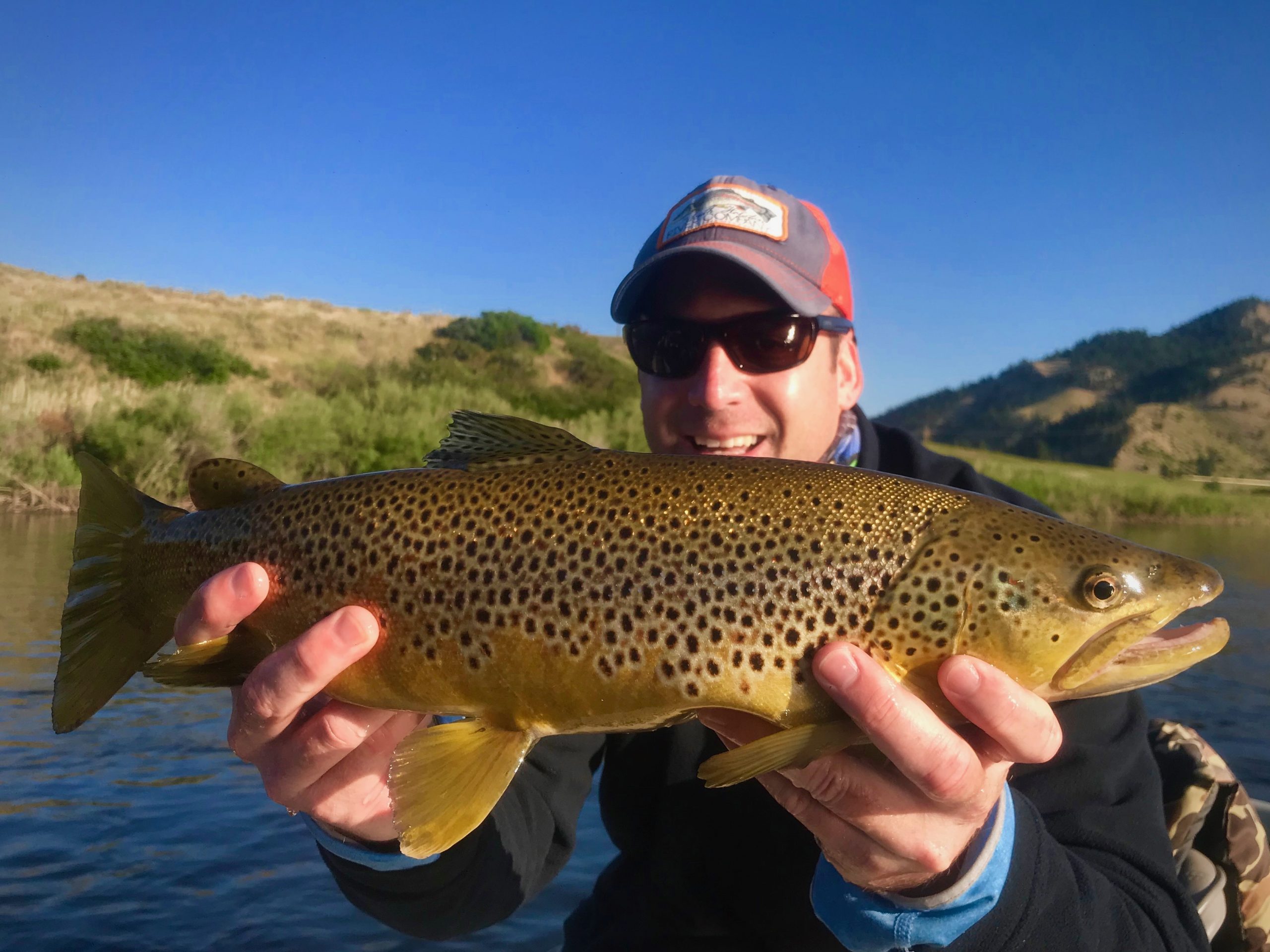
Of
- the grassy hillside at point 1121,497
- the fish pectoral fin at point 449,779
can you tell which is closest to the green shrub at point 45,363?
the grassy hillside at point 1121,497

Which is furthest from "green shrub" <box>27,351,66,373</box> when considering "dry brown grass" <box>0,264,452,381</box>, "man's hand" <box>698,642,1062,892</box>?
"man's hand" <box>698,642,1062,892</box>

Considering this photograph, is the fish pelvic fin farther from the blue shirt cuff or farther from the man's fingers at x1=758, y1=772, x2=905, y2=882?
the blue shirt cuff

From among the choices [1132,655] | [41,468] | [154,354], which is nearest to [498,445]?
[1132,655]

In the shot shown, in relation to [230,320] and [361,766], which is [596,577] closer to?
[361,766]

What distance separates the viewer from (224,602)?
7.21 feet

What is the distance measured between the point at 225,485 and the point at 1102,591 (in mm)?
2292

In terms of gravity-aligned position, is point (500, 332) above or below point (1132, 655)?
above

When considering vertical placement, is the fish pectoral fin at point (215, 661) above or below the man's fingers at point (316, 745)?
above

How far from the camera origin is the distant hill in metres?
68.9

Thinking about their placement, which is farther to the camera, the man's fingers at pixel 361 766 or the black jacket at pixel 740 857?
the man's fingers at pixel 361 766

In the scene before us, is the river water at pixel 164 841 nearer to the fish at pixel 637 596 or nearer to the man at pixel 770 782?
the man at pixel 770 782

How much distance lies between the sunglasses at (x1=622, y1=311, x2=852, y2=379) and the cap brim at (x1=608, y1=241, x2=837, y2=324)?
6cm

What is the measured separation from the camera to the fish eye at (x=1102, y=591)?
198 cm

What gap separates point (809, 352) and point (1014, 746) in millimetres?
2027
